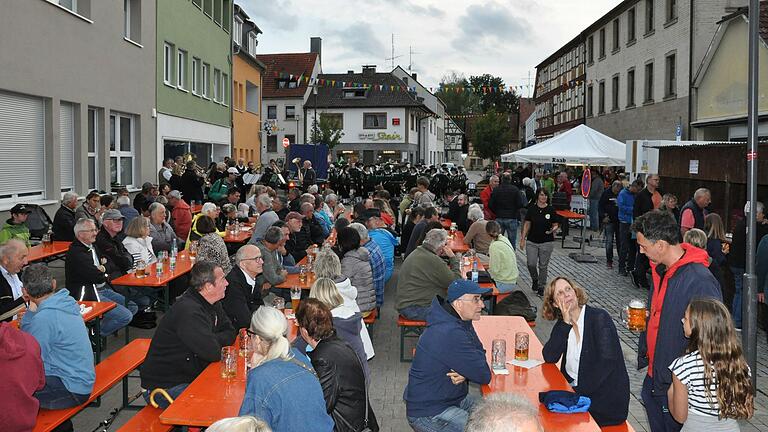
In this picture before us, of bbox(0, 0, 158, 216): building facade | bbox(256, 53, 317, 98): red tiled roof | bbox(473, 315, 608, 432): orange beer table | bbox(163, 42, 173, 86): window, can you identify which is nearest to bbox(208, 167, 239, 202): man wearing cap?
bbox(0, 0, 158, 216): building facade

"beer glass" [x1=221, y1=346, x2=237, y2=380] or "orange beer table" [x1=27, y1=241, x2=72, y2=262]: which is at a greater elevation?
"orange beer table" [x1=27, y1=241, x2=72, y2=262]

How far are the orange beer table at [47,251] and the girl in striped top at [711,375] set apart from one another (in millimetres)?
8732

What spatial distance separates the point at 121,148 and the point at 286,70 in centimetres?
4546

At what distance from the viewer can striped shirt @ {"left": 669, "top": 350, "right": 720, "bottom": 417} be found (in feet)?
14.1

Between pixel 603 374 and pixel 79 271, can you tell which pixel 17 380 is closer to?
pixel 79 271

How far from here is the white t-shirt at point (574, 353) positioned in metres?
5.41

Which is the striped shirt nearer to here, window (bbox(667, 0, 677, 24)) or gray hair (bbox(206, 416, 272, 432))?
gray hair (bbox(206, 416, 272, 432))

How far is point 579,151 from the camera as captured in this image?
19.7 meters

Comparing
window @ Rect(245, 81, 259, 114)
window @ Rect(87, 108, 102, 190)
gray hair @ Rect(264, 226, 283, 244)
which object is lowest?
gray hair @ Rect(264, 226, 283, 244)

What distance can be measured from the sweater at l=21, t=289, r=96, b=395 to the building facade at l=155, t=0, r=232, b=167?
633 inches

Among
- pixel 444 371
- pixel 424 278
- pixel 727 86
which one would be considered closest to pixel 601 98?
pixel 727 86

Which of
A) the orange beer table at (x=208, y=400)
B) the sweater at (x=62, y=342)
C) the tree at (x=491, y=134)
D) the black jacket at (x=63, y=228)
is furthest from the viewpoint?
the tree at (x=491, y=134)

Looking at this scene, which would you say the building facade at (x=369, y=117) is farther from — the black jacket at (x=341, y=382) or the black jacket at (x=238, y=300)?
the black jacket at (x=341, y=382)

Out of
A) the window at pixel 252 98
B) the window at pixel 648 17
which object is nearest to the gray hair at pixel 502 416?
the window at pixel 648 17
